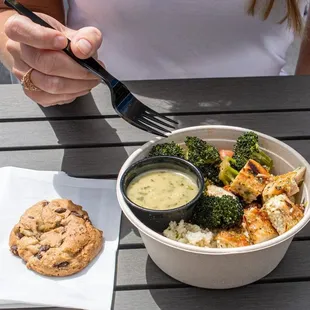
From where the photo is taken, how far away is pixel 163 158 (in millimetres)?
1244

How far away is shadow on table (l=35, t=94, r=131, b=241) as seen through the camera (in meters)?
1.49

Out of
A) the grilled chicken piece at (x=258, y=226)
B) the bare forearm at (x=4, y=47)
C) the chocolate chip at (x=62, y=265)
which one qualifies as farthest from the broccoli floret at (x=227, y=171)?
the bare forearm at (x=4, y=47)

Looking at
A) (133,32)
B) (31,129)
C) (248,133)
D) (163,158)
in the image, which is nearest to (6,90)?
(31,129)

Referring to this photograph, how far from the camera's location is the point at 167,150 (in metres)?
→ 1.29

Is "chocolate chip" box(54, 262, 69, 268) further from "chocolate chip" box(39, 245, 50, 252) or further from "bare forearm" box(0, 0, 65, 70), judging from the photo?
"bare forearm" box(0, 0, 65, 70)

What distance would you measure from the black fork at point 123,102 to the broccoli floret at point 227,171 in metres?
0.18

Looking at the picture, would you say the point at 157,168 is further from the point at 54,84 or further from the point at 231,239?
the point at 54,84

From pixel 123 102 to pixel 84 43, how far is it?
22cm

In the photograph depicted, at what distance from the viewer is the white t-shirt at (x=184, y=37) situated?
1917 mm

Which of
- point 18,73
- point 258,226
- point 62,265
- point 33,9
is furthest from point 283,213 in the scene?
point 33,9

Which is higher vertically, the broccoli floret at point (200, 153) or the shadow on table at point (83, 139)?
the broccoli floret at point (200, 153)

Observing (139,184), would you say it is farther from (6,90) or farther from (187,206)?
(6,90)

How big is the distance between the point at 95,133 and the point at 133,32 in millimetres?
551

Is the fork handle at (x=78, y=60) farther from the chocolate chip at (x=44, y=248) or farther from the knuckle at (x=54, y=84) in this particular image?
the chocolate chip at (x=44, y=248)
